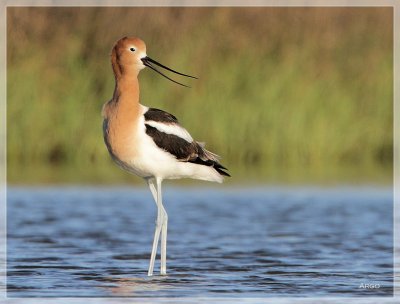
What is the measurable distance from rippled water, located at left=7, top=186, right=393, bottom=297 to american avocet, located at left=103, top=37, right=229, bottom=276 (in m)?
0.69

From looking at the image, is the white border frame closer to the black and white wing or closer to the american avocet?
the american avocet

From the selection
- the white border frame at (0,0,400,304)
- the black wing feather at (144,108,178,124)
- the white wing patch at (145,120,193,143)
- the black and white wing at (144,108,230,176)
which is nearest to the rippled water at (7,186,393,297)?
the white border frame at (0,0,400,304)

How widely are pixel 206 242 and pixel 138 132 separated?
3034 mm

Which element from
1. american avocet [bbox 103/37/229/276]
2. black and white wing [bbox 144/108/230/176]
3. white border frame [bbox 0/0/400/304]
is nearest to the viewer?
white border frame [bbox 0/0/400/304]

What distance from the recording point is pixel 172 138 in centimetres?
1016

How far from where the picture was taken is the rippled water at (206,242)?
962cm

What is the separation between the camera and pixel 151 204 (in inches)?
639

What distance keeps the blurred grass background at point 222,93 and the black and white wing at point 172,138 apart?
7950mm

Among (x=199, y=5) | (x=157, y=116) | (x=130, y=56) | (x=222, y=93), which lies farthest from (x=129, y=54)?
(x=199, y=5)

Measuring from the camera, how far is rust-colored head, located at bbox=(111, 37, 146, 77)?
10.1m

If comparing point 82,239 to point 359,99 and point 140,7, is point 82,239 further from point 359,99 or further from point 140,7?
point 140,7

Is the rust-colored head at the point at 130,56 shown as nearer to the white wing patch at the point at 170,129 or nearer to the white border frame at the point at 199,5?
the white wing patch at the point at 170,129

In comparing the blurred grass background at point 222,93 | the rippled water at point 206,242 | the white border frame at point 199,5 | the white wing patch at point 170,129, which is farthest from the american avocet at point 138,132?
the blurred grass background at point 222,93

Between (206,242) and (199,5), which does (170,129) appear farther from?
(199,5)
